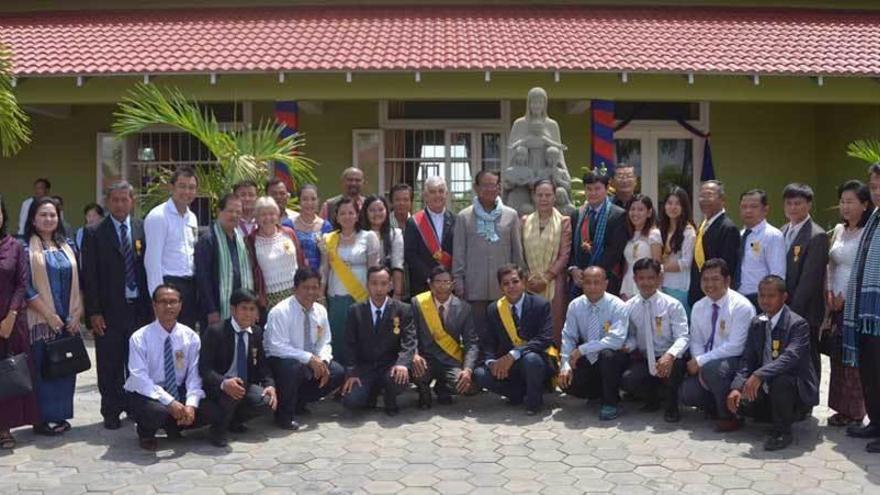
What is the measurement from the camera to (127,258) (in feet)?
19.2

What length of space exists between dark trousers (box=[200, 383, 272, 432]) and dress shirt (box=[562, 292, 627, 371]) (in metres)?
2.15

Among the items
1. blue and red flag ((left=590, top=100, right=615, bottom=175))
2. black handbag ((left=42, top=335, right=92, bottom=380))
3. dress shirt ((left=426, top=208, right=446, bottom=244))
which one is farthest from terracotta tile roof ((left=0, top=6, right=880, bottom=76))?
black handbag ((left=42, top=335, right=92, bottom=380))

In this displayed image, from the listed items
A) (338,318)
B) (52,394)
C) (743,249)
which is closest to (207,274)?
(338,318)

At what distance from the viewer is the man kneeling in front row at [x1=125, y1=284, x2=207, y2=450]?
5.20 meters

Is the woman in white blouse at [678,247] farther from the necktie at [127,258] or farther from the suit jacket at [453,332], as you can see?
the necktie at [127,258]

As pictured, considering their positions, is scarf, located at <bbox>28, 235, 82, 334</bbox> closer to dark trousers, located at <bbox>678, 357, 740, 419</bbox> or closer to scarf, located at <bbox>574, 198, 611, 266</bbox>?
scarf, located at <bbox>574, 198, 611, 266</bbox>

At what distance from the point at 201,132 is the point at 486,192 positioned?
2.62 meters

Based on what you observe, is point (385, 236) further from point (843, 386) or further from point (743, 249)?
Result: point (843, 386)

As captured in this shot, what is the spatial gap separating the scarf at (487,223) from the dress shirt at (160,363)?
2.34 metres

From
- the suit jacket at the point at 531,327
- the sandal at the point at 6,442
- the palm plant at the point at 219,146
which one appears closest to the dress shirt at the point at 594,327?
the suit jacket at the point at 531,327

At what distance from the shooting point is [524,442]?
541 centimetres

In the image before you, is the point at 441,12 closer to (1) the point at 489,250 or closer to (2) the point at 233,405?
(1) the point at 489,250

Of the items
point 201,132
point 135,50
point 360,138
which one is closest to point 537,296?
point 201,132

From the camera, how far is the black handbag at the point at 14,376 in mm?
5184
